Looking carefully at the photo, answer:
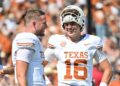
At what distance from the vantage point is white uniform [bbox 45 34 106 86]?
4863 millimetres

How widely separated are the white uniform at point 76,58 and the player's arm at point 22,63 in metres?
1.17

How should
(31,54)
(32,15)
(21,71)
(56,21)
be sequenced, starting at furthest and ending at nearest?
(56,21), (32,15), (31,54), (21,71)

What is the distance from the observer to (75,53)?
4918 mm

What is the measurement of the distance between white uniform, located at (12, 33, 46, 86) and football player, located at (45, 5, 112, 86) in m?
0.98

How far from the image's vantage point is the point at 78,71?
4859 millimetres

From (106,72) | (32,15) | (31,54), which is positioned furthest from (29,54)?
(106,72)

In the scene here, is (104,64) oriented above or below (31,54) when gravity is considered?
below

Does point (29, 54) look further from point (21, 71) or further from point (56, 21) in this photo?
point (56, 21)

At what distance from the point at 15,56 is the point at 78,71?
3.91 feet

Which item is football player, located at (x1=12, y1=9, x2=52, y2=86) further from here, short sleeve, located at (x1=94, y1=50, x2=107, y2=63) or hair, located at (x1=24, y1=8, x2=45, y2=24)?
short sleeve, located at (x1=94, y1=50, x2=107, y2=63)

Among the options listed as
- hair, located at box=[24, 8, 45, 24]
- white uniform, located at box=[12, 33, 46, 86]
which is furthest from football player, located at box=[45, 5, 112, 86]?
white uniform, located at box=[12, 33, 46, 86]

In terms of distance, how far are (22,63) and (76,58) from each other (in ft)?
4.26

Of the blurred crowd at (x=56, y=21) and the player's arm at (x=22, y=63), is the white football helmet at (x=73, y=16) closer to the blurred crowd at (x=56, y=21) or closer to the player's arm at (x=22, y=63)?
the player's arm at (x=22, y=63)

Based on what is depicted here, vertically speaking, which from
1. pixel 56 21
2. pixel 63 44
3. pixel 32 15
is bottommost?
pixel 63 44
